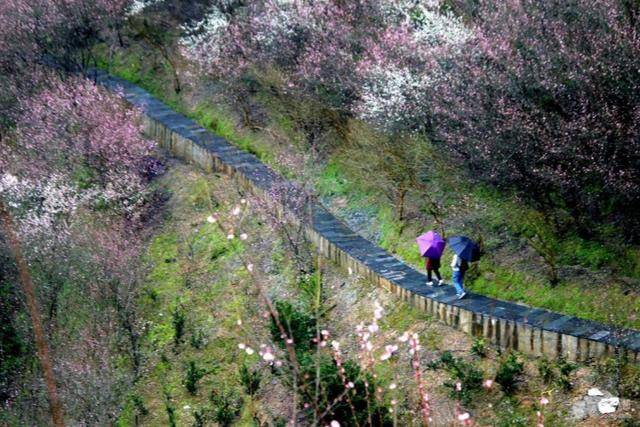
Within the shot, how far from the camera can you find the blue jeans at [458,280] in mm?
15508

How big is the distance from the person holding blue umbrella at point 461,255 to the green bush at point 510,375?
6.98ft

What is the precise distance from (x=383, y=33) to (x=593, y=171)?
889cm

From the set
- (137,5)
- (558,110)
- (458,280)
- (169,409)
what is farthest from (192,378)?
(137,5)

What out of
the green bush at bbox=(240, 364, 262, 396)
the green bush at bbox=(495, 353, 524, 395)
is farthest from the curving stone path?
the green bush at bbox=(240, 364, 262, 396)

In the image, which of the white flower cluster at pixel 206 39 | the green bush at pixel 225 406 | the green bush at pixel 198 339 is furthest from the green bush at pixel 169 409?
the white flower cluster at pixel 206 39

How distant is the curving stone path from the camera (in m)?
13.6

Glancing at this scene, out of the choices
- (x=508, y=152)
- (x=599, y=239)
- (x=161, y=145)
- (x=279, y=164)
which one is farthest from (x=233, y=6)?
(x=599, y=239)

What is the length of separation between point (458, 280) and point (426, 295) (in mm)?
757

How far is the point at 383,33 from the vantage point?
72.4ft

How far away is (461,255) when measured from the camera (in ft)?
49.5

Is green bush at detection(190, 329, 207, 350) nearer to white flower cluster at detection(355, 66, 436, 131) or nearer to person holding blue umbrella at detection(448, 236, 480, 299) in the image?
person holding blue umbrella at detection(448, 236, 480, 299)

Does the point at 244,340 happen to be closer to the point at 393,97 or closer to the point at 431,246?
the point at 431,246

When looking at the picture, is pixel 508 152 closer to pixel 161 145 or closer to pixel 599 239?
pixel 599 239

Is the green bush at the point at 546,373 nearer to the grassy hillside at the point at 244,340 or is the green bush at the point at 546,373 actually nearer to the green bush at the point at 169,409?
the grassy hillside at the point at 244,340
